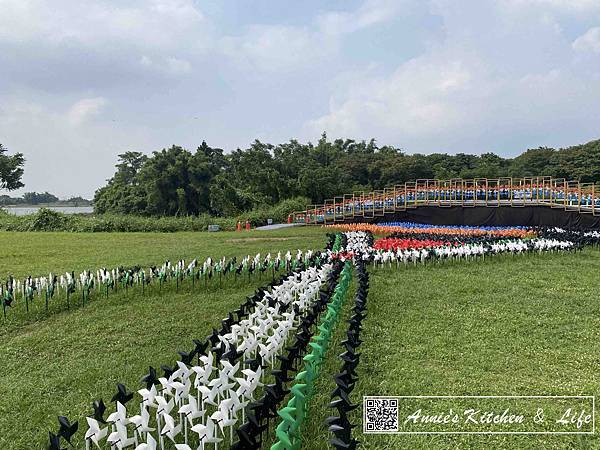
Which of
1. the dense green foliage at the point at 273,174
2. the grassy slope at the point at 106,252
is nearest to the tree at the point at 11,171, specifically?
the dense green foliage at the point at 273,174

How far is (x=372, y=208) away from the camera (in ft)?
77.4

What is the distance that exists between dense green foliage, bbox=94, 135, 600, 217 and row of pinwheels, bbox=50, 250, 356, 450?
94.8ft

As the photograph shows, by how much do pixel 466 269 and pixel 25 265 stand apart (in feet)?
36.5

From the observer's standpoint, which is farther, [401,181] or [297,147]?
[297,147]

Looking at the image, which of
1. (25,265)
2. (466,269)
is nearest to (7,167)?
(25,265)

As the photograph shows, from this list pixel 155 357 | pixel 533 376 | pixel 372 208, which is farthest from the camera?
pixel 372 208

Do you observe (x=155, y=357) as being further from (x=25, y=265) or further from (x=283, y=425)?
(x=25, y=265)

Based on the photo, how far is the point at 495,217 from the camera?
20.7 meters

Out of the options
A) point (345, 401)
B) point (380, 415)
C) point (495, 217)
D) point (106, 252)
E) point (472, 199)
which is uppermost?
point (472, 199)

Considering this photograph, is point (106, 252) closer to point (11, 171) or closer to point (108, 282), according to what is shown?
point (108, 282)

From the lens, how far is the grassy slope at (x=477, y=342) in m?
4.16

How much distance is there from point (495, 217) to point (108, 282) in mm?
17742

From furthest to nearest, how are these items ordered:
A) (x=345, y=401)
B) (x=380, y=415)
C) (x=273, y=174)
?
(x=273, y=174), (x=380, y=415), (x=345, y=401)

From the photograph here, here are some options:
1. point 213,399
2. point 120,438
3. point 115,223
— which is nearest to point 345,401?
point 213,399
